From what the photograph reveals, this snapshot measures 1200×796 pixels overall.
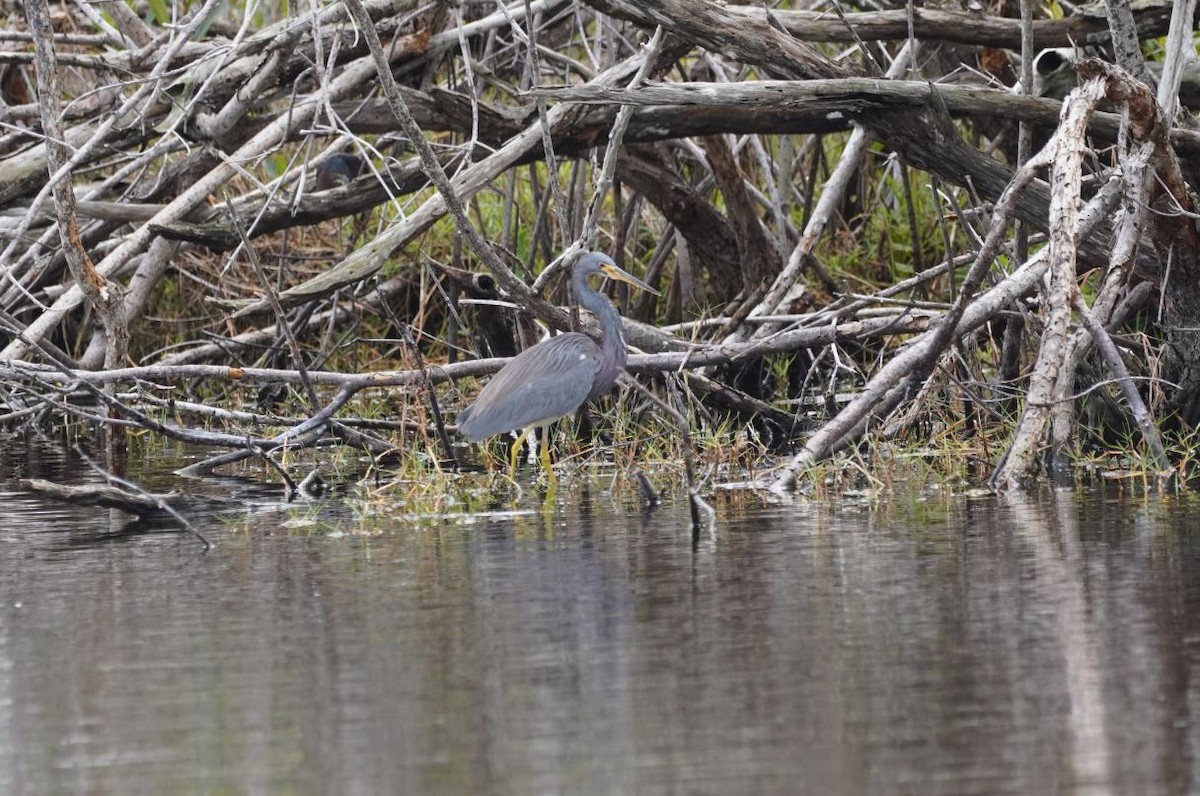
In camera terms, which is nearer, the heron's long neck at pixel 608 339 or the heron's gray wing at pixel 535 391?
the heron's gray wing at pixel 535 391

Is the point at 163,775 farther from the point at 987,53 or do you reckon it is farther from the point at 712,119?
the point at 987,53

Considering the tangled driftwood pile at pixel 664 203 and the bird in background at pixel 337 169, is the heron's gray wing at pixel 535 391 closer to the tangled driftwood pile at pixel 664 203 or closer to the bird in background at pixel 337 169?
the tangled driftwood pile at pixel 664 203

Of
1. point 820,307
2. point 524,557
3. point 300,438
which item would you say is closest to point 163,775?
point 524,557

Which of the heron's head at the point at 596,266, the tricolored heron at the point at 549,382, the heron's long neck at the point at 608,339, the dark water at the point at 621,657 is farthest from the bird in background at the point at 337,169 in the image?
the dark water at the point at 621,657

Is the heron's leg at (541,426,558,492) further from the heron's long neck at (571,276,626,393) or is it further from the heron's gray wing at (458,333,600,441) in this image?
→ the heron's long neck at (571,276,626,393)

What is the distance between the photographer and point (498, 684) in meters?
4.50

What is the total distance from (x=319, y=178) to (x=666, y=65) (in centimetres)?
336

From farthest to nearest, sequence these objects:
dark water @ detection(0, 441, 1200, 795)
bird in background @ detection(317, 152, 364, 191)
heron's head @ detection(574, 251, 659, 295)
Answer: bird in background @ detection(317, 152, 364, 191)
heron's head @ detection(574, 251, 659, 295)
dark water @ detection(0, 441, 1200, 795)

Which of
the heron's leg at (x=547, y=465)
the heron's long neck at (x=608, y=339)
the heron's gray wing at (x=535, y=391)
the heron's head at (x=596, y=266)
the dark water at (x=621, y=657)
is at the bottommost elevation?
the dark water at (x=621, y=657)

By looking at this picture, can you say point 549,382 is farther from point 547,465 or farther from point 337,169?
point 337,169

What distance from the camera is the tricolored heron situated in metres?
8.59

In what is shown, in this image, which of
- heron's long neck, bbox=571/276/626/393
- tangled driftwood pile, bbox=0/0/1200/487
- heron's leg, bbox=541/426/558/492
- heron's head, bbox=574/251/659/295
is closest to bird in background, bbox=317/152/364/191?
tangled driftwood pile, bbox=0/0/1200/487

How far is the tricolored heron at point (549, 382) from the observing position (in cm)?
859

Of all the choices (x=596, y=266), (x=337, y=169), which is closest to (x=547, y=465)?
(x=596, y=266)
